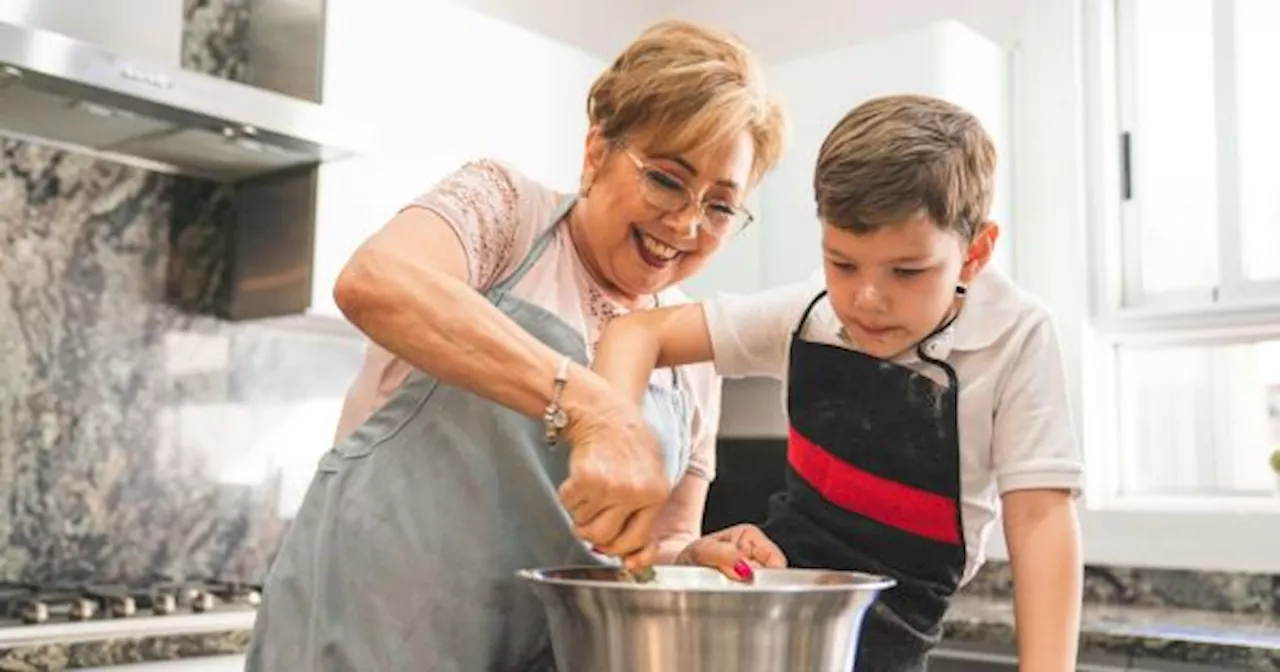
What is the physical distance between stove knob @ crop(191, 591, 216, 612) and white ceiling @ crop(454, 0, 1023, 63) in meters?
Answer: 1.41

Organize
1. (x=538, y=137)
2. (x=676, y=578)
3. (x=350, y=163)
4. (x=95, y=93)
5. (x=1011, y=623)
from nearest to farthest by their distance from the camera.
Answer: (x=676, y=578), (x=95, y=93), (x=1011, y=623), (x=350, y=163), (x=538, y=137)

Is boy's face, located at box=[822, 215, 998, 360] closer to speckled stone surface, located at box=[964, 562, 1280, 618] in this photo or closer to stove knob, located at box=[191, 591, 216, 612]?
stove knob, located at box=[191, 591, 216, 612]

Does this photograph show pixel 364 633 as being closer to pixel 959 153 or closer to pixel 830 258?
pixel 830 258

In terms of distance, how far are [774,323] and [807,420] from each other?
85 mm

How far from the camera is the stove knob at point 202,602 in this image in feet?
5.99

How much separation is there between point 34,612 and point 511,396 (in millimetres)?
1115

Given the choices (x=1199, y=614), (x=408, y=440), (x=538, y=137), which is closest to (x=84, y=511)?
(x=538, y=137)

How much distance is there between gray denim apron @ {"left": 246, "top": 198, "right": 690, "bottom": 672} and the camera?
874mm

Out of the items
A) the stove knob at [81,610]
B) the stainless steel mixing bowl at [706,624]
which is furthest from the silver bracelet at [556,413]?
the stove knob at [81,610]

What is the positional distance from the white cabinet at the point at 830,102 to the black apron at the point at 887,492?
1398 millimetres

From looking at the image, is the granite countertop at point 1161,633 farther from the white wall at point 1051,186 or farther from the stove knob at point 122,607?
the stove knob at point 122,607

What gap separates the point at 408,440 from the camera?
92 centimetres

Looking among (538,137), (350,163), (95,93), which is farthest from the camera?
(538,137)

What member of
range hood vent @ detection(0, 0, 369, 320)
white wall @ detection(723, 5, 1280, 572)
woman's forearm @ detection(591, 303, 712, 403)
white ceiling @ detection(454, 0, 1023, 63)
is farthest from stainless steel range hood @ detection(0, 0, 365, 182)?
woman's forearm @ detection(591, 303, 712, 403)
